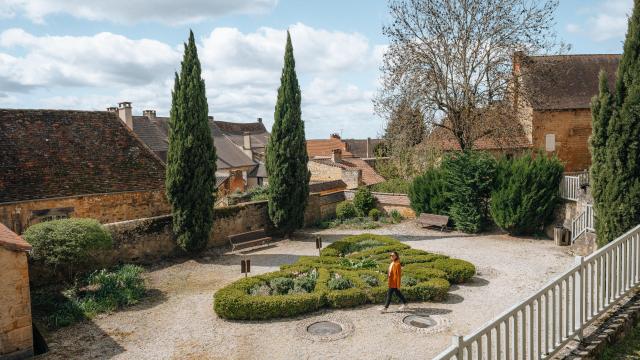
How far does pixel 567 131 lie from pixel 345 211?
17.9 metres

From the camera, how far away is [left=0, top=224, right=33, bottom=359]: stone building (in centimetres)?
935

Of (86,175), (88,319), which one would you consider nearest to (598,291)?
(88,319)

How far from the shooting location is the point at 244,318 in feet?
36.8

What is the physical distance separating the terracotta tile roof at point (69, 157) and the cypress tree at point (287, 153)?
5593 mm

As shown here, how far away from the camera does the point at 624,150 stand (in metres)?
10.1

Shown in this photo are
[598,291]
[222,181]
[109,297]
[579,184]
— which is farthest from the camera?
[222,181]

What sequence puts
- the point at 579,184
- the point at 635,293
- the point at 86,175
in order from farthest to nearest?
the point at 86,175 → the point at 579,184 → the point at 635,293

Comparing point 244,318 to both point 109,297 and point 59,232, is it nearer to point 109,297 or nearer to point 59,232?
point 109,297

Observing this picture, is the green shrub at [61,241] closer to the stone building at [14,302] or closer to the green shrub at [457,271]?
the stone building at [14,302]

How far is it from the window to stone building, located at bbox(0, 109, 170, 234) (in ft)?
82.5

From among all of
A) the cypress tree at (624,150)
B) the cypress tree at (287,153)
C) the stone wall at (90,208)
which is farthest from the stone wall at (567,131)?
the stone wall at (90,208)

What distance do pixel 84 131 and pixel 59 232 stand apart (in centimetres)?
1063

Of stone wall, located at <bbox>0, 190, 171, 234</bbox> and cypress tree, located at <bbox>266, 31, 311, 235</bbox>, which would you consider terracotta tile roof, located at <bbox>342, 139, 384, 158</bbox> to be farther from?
stone wall, located at <bbox>0, 190, 171, 234</bbox>

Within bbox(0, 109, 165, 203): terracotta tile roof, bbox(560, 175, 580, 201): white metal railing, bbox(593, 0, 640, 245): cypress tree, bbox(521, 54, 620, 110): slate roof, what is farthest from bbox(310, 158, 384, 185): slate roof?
bbox(593, 0, 640, 245): cypress tree
